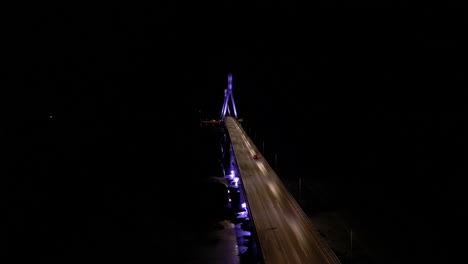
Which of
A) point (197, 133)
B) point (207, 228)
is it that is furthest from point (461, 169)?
point (197, 133)

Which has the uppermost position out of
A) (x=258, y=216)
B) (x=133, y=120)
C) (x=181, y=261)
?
(x=133, y=120)

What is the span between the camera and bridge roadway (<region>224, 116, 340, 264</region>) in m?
20.0

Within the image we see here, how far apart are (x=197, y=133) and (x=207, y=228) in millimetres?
69193

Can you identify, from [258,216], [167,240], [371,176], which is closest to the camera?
[258,216]

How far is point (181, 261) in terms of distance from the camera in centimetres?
2673

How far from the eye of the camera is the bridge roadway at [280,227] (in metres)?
20.0

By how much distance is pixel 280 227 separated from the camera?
77.1 feet

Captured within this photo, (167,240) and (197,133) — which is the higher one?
(197,133)

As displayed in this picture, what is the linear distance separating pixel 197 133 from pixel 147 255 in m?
72.8

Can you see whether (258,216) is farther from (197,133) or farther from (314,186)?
(197,133)

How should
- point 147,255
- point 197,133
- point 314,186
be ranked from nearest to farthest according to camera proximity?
point 147,255 < point 314,186 < point 197,133

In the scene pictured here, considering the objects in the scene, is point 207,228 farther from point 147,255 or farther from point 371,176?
point 371,176

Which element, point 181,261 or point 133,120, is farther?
point 133,120

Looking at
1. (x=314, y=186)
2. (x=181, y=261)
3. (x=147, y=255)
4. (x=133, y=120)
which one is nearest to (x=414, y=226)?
→ (x=314, y=186)
